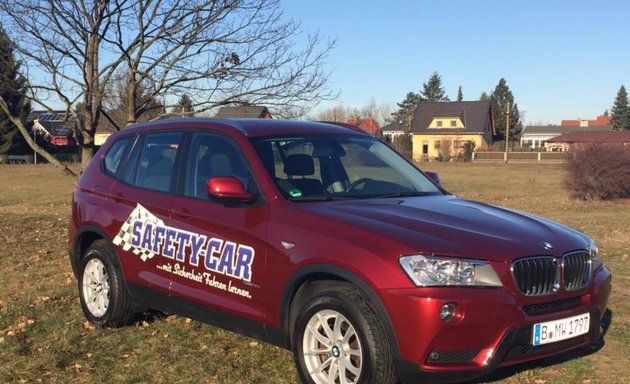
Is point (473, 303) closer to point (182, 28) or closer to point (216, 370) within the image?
point (216, 370)

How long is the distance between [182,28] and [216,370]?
6.60 meters

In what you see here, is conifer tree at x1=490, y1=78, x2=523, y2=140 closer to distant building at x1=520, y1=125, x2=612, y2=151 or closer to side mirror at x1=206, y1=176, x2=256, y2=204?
distant building at x1=520, y1=125, x2=612, y2=151

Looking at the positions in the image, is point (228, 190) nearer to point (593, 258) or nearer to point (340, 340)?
point (340, 340)

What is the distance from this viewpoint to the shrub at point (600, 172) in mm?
18859

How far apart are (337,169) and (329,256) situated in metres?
1.27

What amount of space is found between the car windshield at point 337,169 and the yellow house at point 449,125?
7567cm

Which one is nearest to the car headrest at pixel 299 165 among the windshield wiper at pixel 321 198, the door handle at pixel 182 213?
the windshield wiper at pixel 321 198

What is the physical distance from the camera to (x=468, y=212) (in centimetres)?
438

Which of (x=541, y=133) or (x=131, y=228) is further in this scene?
(x=541, y=133)

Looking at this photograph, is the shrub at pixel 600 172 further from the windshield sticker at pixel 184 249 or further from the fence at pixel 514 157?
the fence at pixel 514 157

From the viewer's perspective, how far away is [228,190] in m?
4.31

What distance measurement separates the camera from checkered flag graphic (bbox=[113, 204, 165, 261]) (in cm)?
514

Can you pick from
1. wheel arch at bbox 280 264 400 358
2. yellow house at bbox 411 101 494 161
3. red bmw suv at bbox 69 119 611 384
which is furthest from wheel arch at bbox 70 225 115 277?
yellow house at bbox 411 101 494 161

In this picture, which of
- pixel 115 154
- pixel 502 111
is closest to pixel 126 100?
pixel 115 154
